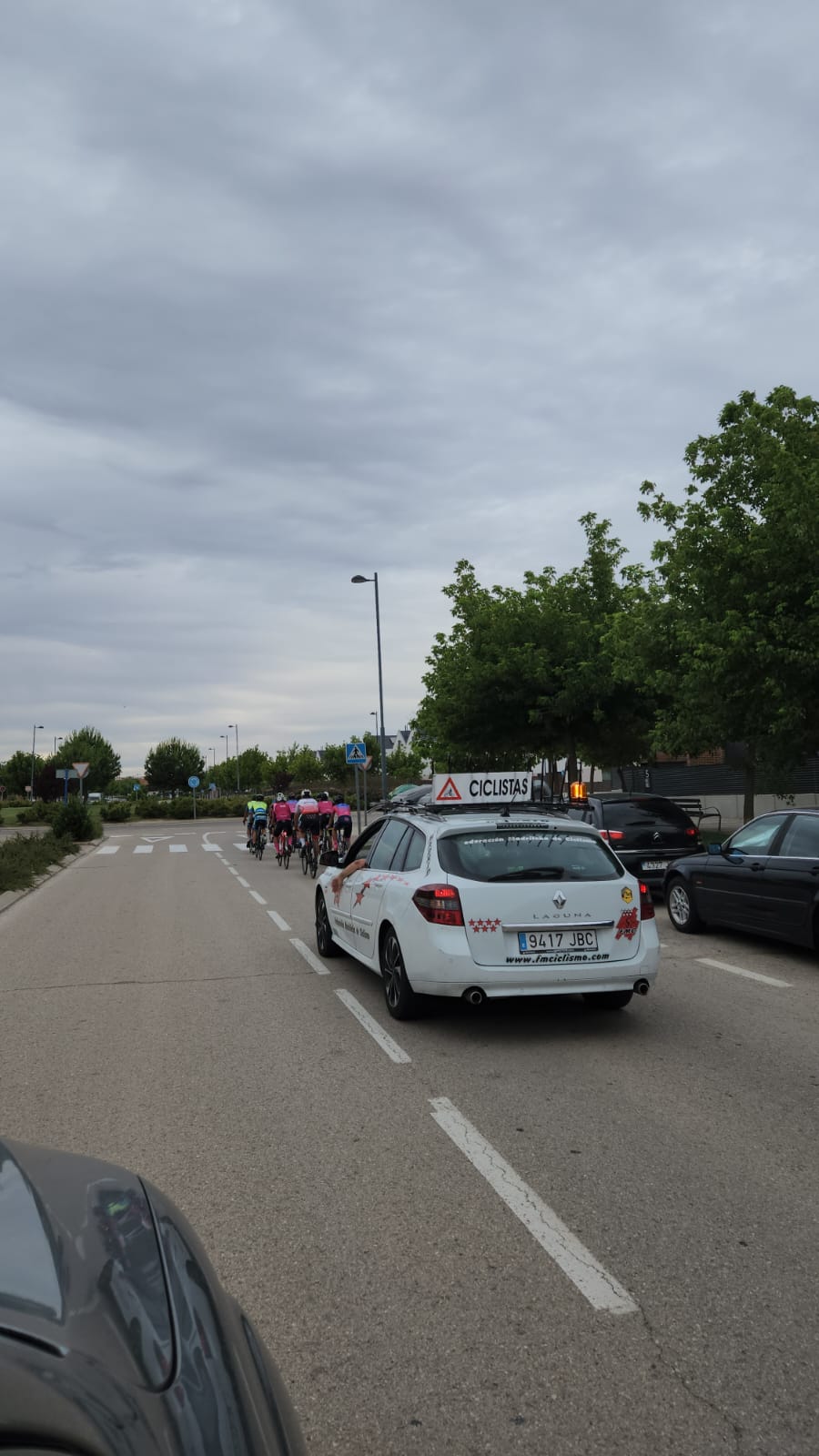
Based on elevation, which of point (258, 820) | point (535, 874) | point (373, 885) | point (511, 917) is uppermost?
point (258, 820)

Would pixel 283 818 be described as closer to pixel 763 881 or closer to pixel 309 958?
pixel 309 958

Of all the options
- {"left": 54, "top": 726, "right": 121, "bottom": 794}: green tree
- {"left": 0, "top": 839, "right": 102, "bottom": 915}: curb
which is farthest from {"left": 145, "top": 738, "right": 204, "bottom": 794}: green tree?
{"left": 0, "top": 839, "right": 102, "bottom": 915}: curb

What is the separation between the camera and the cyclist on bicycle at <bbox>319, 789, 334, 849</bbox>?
21609 mm

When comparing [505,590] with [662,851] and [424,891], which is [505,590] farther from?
[424,891]

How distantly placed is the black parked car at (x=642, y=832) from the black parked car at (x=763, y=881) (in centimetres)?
241

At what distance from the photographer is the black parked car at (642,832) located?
14.3 metres

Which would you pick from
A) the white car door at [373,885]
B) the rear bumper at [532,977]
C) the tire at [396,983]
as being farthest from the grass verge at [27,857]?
the rear bumper at [532,977]

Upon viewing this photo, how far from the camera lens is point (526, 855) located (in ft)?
24.0

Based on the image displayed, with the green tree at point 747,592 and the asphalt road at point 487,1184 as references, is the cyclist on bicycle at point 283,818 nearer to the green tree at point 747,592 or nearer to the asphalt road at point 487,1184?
the green tree at point 747,592

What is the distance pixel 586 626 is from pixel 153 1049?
23.9 meters

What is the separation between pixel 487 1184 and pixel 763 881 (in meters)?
6.62

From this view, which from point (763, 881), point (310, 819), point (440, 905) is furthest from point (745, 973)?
point (310, 819)

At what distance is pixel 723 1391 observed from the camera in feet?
9.26

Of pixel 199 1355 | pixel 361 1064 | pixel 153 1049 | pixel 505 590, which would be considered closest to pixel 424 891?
pixel 361 1064
